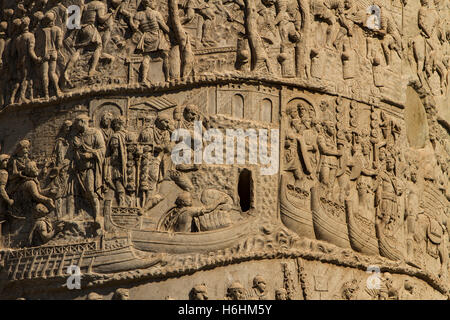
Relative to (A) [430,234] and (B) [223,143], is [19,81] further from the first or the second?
(A) [430,234]

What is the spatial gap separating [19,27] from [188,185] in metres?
2.57

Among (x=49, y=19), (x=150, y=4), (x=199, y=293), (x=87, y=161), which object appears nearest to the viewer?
(x=199, y=293)

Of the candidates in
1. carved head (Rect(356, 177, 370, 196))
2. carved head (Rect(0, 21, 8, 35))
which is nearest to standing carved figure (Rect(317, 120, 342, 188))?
carved head (Rect(356, 177, 370, 196))

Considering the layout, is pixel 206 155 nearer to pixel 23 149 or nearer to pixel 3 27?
pixel 23 149

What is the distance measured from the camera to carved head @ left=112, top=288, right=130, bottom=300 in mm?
17797

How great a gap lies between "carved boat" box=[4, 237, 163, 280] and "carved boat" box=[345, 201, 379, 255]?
6.27ft

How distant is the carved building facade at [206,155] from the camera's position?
18.0m

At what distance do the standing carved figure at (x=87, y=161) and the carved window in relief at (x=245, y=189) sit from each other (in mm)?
1322

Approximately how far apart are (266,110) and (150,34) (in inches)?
53.1

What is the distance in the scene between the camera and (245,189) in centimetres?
1822

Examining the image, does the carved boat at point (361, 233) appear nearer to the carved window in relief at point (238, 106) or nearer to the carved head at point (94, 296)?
the carved window in relief at point (238, 106)

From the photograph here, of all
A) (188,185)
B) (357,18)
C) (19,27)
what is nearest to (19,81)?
(19,27)

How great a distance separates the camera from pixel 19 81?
19.0 m

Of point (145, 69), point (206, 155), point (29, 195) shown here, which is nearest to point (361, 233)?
point (206, 155)
